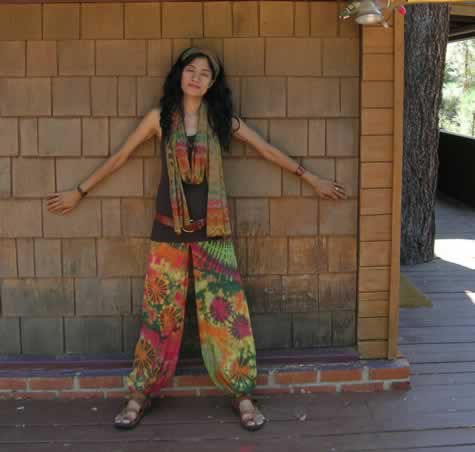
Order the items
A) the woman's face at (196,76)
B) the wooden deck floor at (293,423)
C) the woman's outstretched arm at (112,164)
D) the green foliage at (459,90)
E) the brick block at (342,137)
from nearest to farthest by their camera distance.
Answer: the wooden deck floor at (293,423) < the woman's face at (196,76) < the woman's outstretched arm at (112,164) < the brick block at (342,137) < the green foliage at (459,90)

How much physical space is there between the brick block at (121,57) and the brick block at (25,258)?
879mm

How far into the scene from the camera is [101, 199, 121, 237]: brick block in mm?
3629

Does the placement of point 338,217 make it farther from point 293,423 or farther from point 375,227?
point 293,423

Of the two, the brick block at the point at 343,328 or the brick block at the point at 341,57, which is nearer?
the brick block at the point at 341,57

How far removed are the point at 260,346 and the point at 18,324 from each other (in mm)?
1187

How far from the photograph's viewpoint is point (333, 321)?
12.5 ft

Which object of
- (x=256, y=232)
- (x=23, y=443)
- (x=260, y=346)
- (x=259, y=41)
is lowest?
(x=23, y=443)

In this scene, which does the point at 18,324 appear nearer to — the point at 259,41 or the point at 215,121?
the point at 215,121

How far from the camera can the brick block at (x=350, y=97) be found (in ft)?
11.8

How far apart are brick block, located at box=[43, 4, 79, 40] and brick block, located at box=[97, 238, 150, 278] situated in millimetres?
971

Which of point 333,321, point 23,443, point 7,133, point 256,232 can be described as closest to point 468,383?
point 333,321

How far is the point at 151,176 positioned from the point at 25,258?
725 mm

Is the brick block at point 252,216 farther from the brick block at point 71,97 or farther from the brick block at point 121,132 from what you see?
the brick block at point 71,97

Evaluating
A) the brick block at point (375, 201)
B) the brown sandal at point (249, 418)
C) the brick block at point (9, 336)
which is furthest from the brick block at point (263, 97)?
the brick block at point (9, 336)
